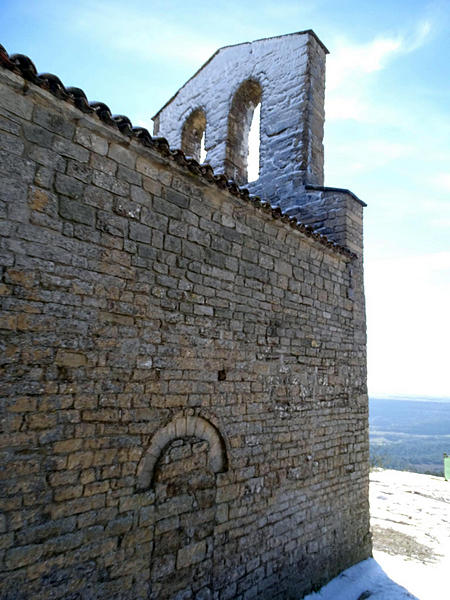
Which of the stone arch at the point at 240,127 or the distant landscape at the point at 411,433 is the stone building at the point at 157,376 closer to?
the stone arch at the point at 240,127

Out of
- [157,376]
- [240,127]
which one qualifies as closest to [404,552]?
[157,376]

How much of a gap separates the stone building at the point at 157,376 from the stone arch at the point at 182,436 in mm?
18

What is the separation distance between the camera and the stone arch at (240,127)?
7.63m

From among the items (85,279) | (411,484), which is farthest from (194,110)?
(411,484)

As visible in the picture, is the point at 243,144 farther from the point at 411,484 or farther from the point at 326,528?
the point at 411,484

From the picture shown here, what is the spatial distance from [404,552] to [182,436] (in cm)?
512

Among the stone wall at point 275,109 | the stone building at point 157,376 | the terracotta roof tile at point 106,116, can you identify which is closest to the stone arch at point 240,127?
the stone wall at point 275,109

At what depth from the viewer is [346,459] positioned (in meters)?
5.76

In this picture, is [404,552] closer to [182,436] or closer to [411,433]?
[182,436]

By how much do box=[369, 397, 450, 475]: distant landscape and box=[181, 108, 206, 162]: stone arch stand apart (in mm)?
46657

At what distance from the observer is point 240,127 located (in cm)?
796

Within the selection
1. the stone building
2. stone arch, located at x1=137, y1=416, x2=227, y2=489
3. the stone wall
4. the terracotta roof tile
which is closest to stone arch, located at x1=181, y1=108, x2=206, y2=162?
the stone wall

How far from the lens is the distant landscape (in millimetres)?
67438

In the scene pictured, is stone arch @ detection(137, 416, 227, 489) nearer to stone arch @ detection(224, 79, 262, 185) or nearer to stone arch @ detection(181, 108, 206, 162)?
stone arch @ detection(224, 79, 262, 185)
